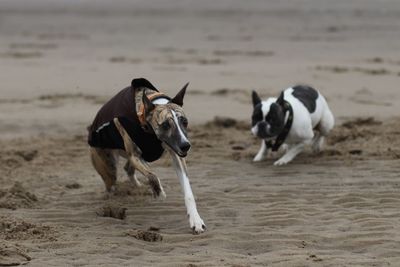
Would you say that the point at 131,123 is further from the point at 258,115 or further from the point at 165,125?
the point at 258,115

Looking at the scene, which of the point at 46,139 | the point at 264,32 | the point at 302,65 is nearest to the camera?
the point at 46,139

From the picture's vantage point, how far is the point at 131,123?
7.20m

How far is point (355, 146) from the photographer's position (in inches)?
403

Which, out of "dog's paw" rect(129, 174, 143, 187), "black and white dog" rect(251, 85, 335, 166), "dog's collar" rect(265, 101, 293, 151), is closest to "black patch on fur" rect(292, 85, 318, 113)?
"black and white dog" rect(251, 85, 335, 166)

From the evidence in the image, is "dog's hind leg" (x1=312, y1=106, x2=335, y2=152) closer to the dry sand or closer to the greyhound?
the dry sand

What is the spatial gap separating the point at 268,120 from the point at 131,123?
2438 millimetres

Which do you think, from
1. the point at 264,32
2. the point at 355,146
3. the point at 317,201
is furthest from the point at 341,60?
the point at 317,201

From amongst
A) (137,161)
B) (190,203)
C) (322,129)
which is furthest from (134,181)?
(322,129)

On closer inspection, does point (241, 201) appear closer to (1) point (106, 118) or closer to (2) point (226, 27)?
(1) point (106, 118)

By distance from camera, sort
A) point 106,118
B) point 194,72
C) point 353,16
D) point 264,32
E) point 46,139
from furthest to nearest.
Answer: point 353,16
point 264,32
point 194,72
point 46,139
point 106,118

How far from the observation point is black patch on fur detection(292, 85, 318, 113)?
32.1ft

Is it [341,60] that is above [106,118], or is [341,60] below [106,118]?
below

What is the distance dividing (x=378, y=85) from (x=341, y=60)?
360 centimetres

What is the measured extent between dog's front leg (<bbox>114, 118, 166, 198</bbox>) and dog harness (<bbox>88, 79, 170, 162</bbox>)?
0.16 ft
